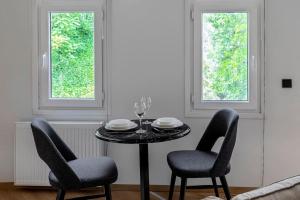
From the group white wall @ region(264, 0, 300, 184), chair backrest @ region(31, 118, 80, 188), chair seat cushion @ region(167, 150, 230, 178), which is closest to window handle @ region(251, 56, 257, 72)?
white wall @ region(264, 0, 300, 184)

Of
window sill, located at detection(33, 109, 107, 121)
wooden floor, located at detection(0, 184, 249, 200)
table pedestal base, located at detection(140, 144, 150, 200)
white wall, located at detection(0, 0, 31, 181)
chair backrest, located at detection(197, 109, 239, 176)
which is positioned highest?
white wall, located at detection(0, 0, 31, 181)

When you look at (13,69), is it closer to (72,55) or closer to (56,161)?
(72,55)

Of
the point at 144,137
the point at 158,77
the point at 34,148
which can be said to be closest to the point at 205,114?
the point at 158,77

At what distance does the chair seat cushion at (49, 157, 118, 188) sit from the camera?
7.51 feet

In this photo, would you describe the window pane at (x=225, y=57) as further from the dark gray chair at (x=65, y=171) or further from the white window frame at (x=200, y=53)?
the dark gray chair at (x=65, y=171)

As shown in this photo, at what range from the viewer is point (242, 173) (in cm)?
322

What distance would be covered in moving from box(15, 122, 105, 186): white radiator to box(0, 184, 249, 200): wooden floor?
11 cm

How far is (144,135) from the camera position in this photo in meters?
2.45

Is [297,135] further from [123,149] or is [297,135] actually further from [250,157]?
[123,149]

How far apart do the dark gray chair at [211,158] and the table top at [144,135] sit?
23cm

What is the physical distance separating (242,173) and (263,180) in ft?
0.68

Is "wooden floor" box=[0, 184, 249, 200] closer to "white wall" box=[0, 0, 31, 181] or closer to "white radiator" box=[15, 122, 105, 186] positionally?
"white radiator" box=[15, 122, 105, 186]

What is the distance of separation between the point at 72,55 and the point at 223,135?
1.62 metres

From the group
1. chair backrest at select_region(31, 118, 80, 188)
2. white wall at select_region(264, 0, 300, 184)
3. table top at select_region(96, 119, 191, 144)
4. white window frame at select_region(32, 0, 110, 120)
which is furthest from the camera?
white window frame at select_region(32, 0, 110, 120)
